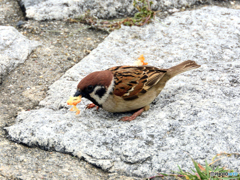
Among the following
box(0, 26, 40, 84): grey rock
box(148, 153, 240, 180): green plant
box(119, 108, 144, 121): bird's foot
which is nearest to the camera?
box(148, 153, 240, 180): green plant

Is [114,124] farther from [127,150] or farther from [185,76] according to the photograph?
[185,76]

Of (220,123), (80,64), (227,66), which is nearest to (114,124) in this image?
(220,123)

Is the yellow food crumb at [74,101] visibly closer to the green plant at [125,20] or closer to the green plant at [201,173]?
the green plant at [201,173]

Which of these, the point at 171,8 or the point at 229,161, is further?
the point at 171,8

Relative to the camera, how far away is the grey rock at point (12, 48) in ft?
11.8

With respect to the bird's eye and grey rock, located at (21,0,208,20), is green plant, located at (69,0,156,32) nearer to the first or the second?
grey rock, located at (21,0,208,20)

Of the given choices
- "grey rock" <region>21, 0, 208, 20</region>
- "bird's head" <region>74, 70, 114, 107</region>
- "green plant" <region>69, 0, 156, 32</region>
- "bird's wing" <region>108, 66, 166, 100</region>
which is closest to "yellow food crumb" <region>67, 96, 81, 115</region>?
"bird's head" <region>74, 70, 114, 107</region>

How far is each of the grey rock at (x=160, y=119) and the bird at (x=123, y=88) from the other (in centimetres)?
14

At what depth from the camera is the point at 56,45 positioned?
13.5ft

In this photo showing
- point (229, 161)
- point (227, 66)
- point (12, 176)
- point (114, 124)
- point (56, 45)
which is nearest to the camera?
point (12, 176)

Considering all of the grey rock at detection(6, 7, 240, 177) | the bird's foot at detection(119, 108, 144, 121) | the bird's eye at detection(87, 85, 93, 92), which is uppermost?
the bird's eye at detection(87, 85, 93, 92)

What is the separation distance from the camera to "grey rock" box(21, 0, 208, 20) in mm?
4379

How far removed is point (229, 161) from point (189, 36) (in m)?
2.42

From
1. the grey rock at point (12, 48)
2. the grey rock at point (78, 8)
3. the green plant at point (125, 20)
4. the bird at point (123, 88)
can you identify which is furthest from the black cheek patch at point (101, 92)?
the grey rock at point (78, 8)
